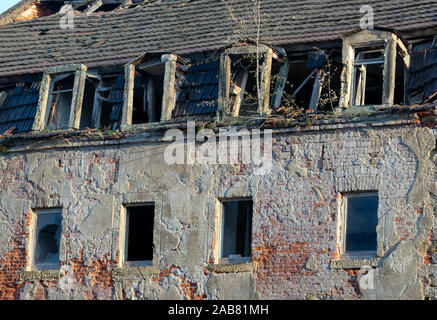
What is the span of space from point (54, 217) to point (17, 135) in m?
1.85

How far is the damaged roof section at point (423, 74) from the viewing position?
19.6m

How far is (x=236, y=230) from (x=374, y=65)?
4.00 meters

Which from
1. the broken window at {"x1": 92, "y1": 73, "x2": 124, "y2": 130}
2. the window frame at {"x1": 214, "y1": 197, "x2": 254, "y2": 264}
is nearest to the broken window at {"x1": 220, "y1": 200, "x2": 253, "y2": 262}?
Result: the window frame at {"x1": 214, "y1": 197, "x2": 254, "y2": 264}

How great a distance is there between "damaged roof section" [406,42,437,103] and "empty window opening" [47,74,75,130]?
Answer: 6979 millimetres

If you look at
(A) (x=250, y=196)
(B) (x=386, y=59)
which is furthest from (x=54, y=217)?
(B) (x=386, y=59)

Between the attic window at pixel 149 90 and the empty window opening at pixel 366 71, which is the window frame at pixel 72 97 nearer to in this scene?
the attic window at pixel 149 90

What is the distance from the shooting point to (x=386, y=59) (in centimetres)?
1984

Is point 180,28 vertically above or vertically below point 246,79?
above

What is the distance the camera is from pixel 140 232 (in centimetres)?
2106

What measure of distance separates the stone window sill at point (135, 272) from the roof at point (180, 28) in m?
4.49

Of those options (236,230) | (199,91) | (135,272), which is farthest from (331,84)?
(135,272)

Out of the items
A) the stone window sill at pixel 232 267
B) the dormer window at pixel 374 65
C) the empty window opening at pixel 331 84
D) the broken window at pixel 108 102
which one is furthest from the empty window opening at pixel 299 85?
the broken window at pixel 108 102

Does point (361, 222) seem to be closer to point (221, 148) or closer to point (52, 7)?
point (221, 148)

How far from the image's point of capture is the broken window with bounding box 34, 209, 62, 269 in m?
21.6
